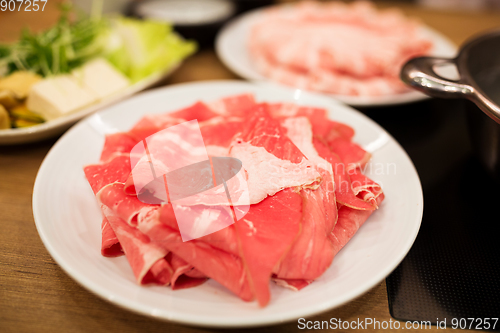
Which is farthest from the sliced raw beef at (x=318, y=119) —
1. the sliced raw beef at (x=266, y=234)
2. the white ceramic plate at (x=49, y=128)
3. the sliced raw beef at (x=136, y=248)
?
the white ceramic plate at (x=49, y=128)

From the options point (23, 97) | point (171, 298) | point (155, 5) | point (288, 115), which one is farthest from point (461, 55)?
point (155, 5)

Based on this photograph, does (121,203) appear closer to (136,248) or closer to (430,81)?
(136,248)

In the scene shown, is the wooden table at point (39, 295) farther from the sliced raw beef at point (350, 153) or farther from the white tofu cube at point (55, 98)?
the sliced raw beef at point (350, 153)

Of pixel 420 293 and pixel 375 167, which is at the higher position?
pixel 375 167

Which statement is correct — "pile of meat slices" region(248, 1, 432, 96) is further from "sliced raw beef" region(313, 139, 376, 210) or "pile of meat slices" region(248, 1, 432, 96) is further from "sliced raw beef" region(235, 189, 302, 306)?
"sliced raw beef" region(235, 189, 302, 306)

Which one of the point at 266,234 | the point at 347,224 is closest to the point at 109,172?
the point at 266,234

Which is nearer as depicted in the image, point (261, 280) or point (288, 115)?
point (261, 280)

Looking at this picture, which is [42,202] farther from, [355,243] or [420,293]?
[420,293]
